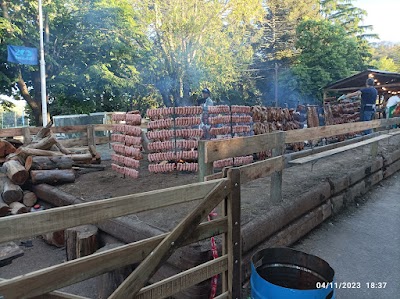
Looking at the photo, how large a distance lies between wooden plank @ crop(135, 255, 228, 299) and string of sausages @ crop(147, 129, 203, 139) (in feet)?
13.9

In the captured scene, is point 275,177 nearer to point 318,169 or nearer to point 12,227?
point 318,169

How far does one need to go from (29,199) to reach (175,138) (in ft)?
9.74

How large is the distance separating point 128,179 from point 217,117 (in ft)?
7.75

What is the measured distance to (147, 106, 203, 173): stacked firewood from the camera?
21.6ft

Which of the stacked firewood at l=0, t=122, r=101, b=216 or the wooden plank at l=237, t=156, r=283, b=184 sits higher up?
the wooden plank at l=237, t=156, r=283, b=184

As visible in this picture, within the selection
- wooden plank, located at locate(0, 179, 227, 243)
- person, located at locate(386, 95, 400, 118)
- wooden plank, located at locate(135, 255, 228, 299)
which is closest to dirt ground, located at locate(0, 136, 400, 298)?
wooden plank, located at locate(135, 255, 228, 299)

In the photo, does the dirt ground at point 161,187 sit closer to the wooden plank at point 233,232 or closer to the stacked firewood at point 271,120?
the wooden plank at point 233,232

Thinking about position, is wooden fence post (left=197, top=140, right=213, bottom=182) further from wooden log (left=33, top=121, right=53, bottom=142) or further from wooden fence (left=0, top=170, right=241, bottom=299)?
wooden log (left=33, top=121, right=53, bottom=142)

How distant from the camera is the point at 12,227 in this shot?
1537 mm

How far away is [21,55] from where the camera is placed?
16547mm

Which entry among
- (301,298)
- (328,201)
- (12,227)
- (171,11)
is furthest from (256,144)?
(171,11)

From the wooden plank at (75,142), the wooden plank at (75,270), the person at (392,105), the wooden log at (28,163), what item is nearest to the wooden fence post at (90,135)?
the wooden plank at (75,142)

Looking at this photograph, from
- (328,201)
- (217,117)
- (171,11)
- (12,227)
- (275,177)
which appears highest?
(171,11)

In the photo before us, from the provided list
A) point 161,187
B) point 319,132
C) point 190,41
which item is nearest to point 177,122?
point 161,187
